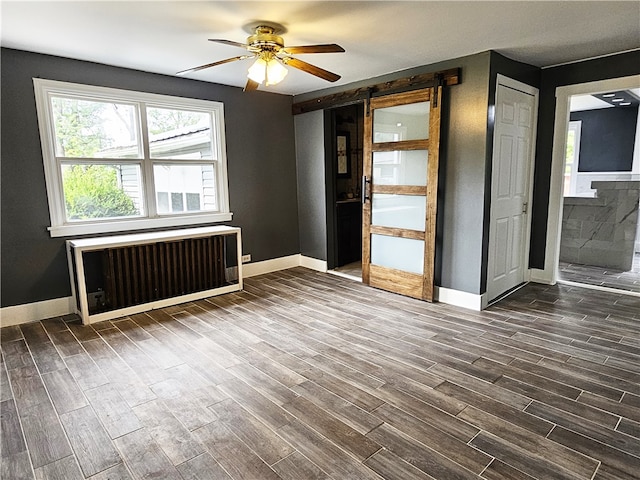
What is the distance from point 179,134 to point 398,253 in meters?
2.91

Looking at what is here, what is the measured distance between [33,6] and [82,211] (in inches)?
77.3

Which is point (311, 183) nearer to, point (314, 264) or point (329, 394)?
point (314, 264)

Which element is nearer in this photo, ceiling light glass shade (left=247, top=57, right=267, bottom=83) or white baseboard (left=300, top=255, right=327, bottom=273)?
ceiling light glass shade (left=247, top=57, right=267, bottom=83)

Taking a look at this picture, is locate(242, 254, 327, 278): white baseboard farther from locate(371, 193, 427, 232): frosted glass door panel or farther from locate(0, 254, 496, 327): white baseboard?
locate(0, 254, 496, 327): white baseboard

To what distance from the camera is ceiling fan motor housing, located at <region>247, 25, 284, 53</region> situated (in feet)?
9.14

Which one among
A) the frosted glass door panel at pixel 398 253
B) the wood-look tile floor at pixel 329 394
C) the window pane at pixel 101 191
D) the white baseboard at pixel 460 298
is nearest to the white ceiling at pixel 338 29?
the window pane at pixel 101 191

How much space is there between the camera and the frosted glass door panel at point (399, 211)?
4.15m

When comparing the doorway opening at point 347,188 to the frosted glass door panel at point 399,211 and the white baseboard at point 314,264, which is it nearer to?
the white baseboard at point 314,264

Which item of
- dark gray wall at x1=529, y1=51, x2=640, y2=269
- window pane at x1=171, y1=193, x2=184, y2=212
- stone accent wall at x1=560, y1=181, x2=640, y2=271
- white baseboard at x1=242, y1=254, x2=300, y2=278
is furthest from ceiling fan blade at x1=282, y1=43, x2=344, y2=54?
stone accent wall at x1=560, y1=181, x2=640, y2=271

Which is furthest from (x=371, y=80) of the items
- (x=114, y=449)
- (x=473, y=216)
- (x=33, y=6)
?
(x=114, y=449)

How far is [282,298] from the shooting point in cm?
432

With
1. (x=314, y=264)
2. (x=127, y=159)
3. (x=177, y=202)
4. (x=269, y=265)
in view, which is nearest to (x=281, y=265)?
(x=269, y=265)

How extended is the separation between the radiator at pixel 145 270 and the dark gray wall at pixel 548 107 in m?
3.56

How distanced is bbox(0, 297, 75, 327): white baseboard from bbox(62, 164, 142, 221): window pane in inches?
33.0
